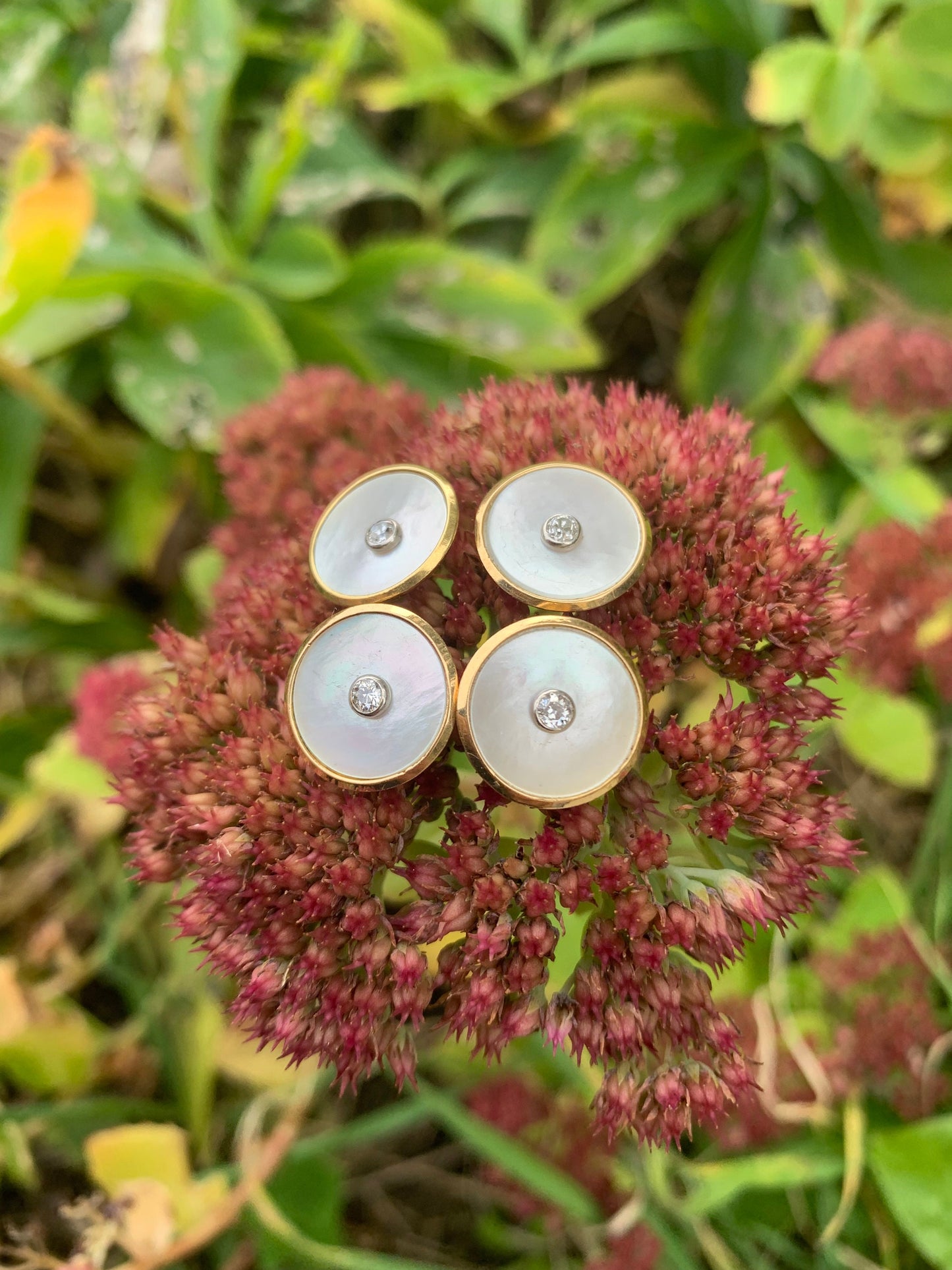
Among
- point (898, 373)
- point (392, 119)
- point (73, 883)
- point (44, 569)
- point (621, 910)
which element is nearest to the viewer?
point (621, 910)

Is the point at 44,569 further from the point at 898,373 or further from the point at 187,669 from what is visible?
the point at 898,373

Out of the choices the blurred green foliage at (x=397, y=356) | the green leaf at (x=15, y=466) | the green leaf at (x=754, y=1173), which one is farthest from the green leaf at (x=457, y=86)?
the green leaf at (x=754, y=1173)

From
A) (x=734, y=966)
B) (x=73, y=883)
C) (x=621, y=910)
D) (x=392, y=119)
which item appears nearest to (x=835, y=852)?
(x=621, y=910)

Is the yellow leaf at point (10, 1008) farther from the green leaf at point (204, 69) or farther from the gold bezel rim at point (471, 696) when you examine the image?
the green leaf at point (204, 69)

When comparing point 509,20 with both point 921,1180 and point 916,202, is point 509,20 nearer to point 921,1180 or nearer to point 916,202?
point 916,202

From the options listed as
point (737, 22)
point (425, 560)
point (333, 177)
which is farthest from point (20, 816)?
point (737, 22)
